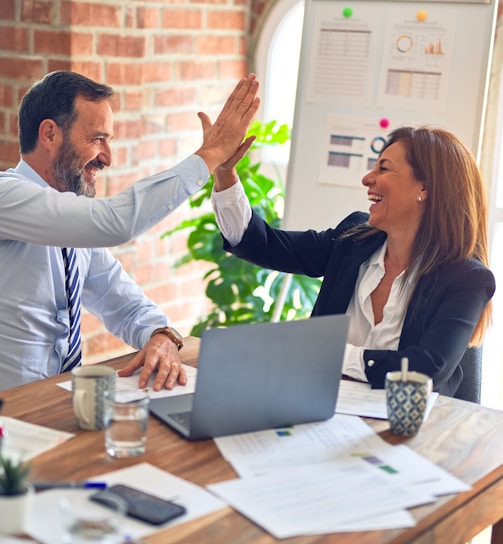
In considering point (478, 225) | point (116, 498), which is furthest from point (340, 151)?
point (116, 498)

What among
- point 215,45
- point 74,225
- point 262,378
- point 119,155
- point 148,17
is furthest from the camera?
point 215,45

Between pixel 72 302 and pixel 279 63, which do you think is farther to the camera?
pixel 279 63

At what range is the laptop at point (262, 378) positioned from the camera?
1498 mm

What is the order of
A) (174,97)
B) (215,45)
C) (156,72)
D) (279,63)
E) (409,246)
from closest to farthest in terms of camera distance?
(409,246) → (156,72) → (174,97) → (215,45) → (279,63)

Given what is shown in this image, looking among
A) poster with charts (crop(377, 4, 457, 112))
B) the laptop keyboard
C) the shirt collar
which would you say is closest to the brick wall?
poster with charts (crop(377, 4, 457, 112))

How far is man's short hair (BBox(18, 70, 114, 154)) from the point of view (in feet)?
7.29

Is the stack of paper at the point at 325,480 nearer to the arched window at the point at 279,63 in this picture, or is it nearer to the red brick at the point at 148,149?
the red brick at the point at 148,149

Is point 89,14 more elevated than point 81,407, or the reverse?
point 89,14

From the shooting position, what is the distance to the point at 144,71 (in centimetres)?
340

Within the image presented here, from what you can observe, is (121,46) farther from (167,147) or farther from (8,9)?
(167,147)

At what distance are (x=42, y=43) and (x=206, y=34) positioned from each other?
2.96 ft

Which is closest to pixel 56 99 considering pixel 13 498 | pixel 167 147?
pixel 13 498

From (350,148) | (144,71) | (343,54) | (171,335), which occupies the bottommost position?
(171,335)

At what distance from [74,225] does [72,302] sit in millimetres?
293
